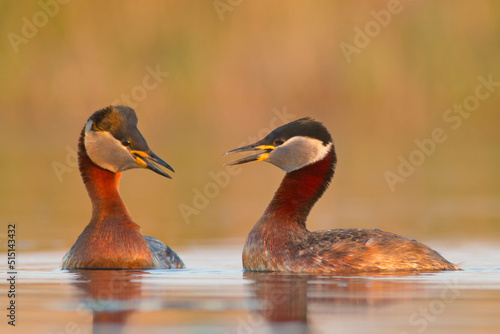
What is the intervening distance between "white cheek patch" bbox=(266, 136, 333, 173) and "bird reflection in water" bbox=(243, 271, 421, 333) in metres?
1.35

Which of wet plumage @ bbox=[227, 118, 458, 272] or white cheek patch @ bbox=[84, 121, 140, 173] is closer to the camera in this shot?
wet plumage @ bbox=[227, 118, 458, 272]

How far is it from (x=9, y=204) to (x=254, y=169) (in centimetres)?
1144

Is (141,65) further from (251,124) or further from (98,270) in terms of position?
(98,270)

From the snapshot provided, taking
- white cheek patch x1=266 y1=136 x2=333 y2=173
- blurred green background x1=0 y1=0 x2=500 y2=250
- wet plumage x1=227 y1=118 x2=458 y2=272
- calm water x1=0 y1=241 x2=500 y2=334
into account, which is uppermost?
blurred green background x1=0 y1=0 x2=500 y2=250

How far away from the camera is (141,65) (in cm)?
3444

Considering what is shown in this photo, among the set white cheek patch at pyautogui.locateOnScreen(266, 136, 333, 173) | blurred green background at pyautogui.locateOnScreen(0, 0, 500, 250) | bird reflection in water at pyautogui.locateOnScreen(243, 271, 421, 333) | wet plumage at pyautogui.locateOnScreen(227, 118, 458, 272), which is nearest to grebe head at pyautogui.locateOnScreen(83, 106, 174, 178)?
wet plumage at pyautogui.locateOnScreen(227, 118, 458, 272)

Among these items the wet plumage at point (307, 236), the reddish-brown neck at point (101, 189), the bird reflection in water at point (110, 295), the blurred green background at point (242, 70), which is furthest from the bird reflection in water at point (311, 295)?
the blurred green background at point (242, 70)

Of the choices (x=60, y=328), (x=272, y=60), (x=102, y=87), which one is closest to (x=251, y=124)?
(x=272, y=60)

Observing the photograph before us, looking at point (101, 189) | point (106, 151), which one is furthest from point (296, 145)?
point (101, 189)

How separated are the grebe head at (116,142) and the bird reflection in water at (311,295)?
1.69m

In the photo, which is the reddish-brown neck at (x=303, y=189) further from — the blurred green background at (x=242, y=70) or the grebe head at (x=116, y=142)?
the blurred green background at (x=242, y=70)

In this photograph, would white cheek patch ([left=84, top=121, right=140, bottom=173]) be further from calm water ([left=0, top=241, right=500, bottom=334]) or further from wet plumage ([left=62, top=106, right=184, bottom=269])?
calm water ([left=0, top=241, right=500, bottom=334])

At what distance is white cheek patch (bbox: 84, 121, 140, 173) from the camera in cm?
1177

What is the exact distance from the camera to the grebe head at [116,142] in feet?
38.6
